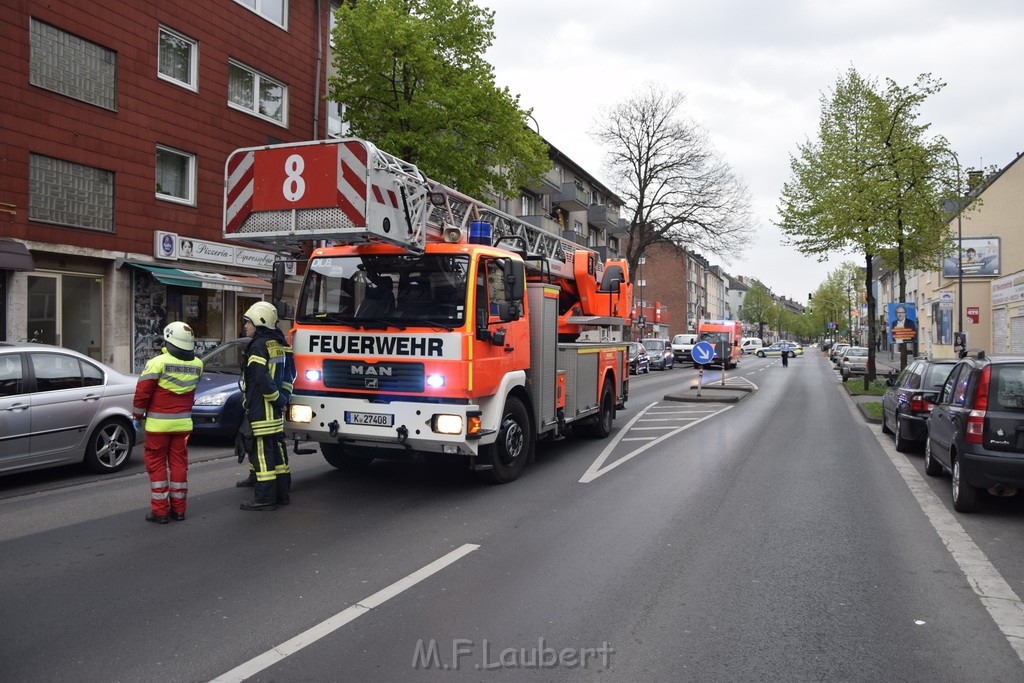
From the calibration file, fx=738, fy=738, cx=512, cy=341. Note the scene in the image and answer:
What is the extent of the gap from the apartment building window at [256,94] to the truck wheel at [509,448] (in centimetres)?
1602

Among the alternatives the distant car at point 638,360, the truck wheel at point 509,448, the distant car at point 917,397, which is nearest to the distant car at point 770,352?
the distant car at point 638,360

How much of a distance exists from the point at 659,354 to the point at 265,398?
36.5 m

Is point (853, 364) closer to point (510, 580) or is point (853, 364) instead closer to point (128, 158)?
point (128, 158)

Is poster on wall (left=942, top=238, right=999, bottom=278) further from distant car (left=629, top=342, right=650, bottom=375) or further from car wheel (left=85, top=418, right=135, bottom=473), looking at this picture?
car wheel (left=85, top=418, right=135, bottom=473)

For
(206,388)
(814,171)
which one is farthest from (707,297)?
(206,388)

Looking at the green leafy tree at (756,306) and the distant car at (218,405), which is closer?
the distant car at (218,405)

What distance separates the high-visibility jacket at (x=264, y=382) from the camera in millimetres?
6559

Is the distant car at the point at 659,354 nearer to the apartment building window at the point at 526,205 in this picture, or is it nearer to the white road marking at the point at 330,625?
the apartment building window at the point at 526,205

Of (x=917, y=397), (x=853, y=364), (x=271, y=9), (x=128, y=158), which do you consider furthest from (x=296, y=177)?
(x=853, y=364)

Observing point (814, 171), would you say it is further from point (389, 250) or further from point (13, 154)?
point (13, 154)

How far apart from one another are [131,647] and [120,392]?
589 centimetres

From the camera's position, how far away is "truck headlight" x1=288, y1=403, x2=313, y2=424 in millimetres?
7305

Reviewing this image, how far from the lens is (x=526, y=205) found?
42156mm

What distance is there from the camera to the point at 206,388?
10.9 meters
